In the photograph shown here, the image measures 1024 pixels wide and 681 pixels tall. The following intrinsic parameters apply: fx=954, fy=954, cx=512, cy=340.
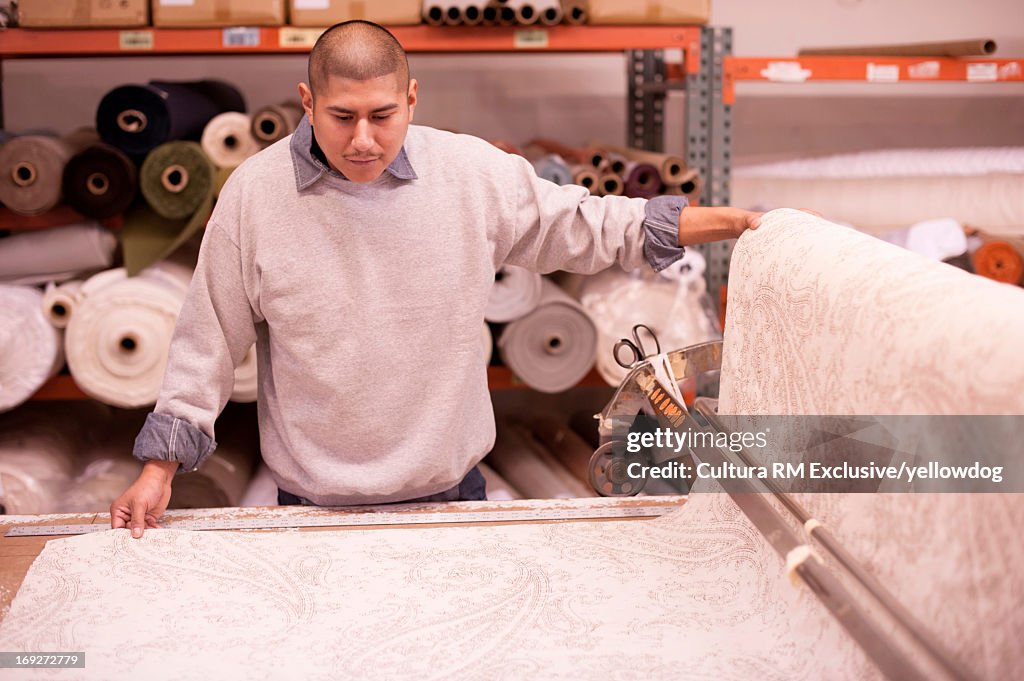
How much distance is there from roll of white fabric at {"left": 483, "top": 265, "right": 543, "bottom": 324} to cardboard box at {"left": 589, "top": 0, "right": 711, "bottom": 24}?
0.62 metres

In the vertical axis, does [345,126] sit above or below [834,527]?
above

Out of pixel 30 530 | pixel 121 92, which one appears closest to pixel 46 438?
pixel 121 92

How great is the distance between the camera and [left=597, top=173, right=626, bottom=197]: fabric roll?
221 cm

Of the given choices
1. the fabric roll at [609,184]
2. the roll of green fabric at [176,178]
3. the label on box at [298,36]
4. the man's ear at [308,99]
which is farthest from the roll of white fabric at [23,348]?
the fabric roll at [609,184]

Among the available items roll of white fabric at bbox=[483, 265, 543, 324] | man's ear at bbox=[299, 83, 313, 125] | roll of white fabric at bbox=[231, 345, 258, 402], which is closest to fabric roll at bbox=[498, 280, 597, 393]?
roll of white fabric at bbox=[483, 265, 543, 324]

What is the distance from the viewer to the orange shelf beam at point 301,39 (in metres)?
2.18

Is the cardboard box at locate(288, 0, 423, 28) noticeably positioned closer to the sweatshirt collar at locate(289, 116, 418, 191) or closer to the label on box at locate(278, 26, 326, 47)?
the label on box at locate(278, 26, 326, 47)

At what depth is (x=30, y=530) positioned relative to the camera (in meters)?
1.31

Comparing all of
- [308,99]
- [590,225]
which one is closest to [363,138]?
[308,99]

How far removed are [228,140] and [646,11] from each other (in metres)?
1.01

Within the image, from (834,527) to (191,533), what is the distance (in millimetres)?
800

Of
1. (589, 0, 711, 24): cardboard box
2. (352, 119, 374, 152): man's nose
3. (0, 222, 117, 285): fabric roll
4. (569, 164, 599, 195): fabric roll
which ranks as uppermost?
(589, 0, 711, 24): cardboard box

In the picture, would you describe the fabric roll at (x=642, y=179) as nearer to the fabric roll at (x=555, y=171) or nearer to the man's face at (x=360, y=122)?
the fabric roll at (x=555, y=171)

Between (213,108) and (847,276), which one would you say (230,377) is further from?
(213,108)
